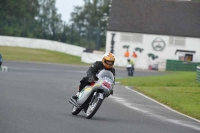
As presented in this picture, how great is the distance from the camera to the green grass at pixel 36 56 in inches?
2410

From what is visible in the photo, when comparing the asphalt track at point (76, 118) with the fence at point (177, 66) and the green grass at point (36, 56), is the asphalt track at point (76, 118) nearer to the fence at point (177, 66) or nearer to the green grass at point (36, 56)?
the green grass at point (36, 56)

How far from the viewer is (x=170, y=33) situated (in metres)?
76.2

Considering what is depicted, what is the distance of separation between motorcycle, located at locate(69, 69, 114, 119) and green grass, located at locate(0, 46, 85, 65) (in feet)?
145

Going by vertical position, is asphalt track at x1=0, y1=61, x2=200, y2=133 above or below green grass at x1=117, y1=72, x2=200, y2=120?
above

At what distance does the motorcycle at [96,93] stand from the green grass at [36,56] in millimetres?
44131

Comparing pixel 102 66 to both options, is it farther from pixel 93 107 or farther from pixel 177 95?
pixel 177 95

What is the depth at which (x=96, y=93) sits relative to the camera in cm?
1488

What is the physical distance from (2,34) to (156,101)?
4970 centimetres

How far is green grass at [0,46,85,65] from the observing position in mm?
61206

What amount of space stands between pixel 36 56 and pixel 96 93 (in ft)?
162

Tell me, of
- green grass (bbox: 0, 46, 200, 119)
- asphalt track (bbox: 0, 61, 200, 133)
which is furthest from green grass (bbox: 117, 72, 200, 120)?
asphalt track (bbox: 0, 61, 200, 133)

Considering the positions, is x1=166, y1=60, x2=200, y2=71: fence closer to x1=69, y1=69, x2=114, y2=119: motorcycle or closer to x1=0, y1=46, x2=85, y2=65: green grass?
x1=0, y1=46, x2=85, y2=65: green grass

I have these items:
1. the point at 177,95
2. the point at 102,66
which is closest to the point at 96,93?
the point at 102,66

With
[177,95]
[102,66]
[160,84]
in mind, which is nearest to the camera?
[102,66]
